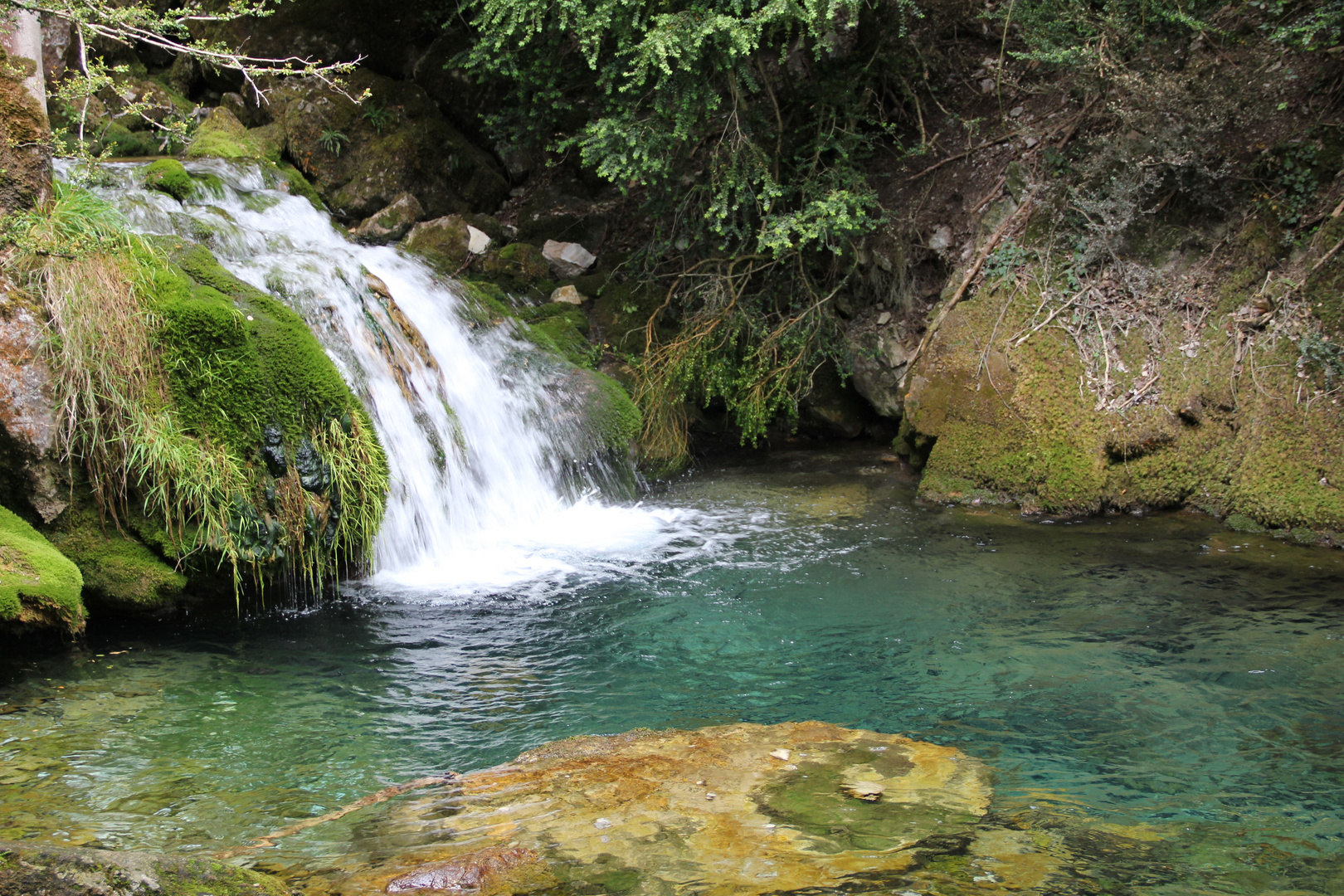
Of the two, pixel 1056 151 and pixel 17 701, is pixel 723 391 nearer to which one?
pixel 1056 151

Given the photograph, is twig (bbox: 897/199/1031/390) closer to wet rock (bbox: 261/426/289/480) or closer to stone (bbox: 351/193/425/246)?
wet rock (bbox: 261/426/289/480)

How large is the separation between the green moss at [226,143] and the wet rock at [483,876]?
29.6 ft

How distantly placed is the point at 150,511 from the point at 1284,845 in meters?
6.31

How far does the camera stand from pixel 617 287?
1111cm

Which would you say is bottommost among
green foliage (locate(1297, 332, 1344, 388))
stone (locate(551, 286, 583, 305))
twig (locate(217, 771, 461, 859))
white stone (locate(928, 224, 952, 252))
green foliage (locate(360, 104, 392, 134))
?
twig (locate(217, 771, 461, 859))

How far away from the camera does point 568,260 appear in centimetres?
1134

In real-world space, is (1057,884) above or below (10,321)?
below

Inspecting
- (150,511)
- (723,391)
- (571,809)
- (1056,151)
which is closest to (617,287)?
(723,391)

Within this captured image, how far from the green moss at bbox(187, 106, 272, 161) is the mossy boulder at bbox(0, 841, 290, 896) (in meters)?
8.90

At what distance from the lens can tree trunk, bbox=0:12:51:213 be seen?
6137 mm

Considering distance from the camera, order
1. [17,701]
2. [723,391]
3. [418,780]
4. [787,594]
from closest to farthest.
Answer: [418,780] → [17,701] → [787,594] → [723,391]

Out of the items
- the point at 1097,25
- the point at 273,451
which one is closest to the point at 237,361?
the point at 273,451

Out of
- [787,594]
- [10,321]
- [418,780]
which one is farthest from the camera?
[787,594]

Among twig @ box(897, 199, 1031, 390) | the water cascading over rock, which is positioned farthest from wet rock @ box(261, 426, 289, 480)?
twig @ box(897, 199, 1031, 390)
